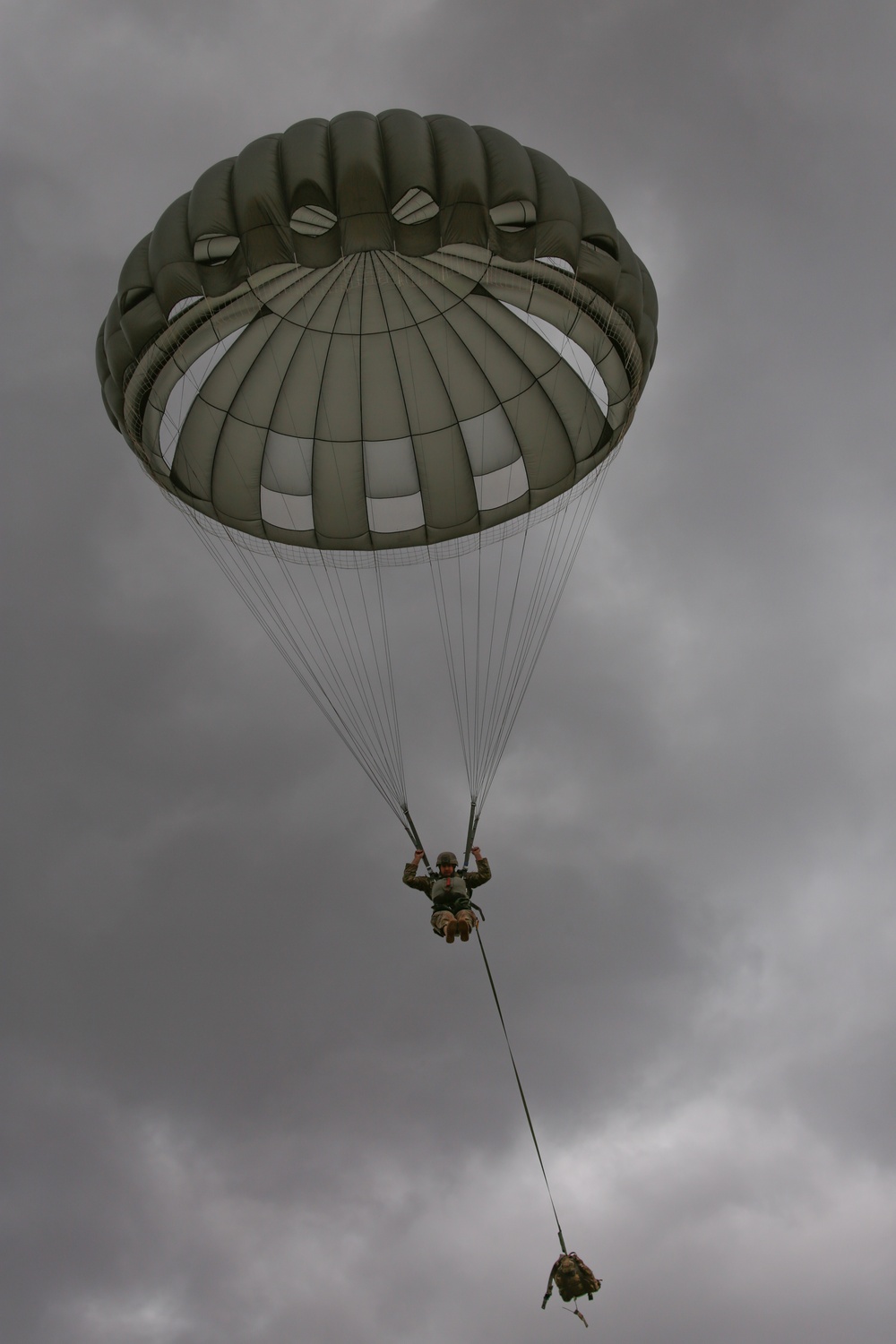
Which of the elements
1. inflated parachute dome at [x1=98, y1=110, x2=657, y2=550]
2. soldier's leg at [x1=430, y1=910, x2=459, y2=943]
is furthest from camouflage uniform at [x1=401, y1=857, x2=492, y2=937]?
inflated parachute dome at [x1=98, y1=110, x2=657, y2=550]

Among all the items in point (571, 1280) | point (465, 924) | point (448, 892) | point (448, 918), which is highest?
point (448, 892)

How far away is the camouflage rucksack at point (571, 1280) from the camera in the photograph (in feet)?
36.5

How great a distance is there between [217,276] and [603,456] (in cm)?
670

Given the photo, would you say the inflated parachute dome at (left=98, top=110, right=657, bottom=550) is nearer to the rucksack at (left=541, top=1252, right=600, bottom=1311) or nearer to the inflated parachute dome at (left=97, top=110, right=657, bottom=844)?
the inflated parachute dome at (left=97, top=110, right=657, bottom=844)

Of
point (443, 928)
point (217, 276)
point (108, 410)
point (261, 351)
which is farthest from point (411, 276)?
point (443, 928)

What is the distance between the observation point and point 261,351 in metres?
16.2

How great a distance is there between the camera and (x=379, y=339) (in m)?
16.1

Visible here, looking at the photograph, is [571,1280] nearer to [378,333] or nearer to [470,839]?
[470,839]

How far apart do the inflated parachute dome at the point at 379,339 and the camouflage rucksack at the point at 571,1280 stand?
586 centimetres

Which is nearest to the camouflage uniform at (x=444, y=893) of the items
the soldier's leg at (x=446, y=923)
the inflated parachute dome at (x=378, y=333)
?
the soldier's leg at (x=446, y=923)

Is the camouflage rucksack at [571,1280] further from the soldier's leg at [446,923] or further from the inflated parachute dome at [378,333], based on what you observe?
the inflated parachute dome at [378,333]

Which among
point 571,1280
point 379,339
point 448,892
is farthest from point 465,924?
point 379,339

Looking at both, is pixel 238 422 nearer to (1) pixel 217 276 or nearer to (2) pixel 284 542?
(2) pixel 284 542

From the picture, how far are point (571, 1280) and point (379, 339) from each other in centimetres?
1286
